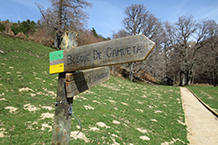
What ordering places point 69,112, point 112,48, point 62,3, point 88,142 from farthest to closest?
point 62,3 < point 88,142 < point 69,112 < point 112,48

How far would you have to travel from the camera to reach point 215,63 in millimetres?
27031

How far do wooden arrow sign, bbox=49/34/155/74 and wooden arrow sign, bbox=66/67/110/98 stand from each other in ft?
0.45

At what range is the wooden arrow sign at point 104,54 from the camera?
4.39 ft

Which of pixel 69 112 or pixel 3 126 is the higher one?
pixel 69 112

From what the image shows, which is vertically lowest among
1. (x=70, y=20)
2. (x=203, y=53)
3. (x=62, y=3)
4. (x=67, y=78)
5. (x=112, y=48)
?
(x=67, y=78)

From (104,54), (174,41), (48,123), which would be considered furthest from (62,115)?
(174,41)

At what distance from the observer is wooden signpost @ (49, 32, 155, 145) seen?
1.38 metres

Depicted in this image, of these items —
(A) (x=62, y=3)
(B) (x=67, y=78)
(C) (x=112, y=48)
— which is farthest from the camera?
(A) (x=62, y=3)

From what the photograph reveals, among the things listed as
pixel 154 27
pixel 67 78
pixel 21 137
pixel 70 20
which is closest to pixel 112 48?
pixel 67 78

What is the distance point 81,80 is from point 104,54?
0.62 meters

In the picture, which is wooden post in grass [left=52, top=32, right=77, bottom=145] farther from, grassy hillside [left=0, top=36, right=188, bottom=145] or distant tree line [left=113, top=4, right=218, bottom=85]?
distant tree line [left=113, top=4, right=218, bottom=85]

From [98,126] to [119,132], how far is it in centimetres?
78

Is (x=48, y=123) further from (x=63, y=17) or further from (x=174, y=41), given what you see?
(x=174, y=41)

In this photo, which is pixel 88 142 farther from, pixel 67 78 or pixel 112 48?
pixel 112 48
